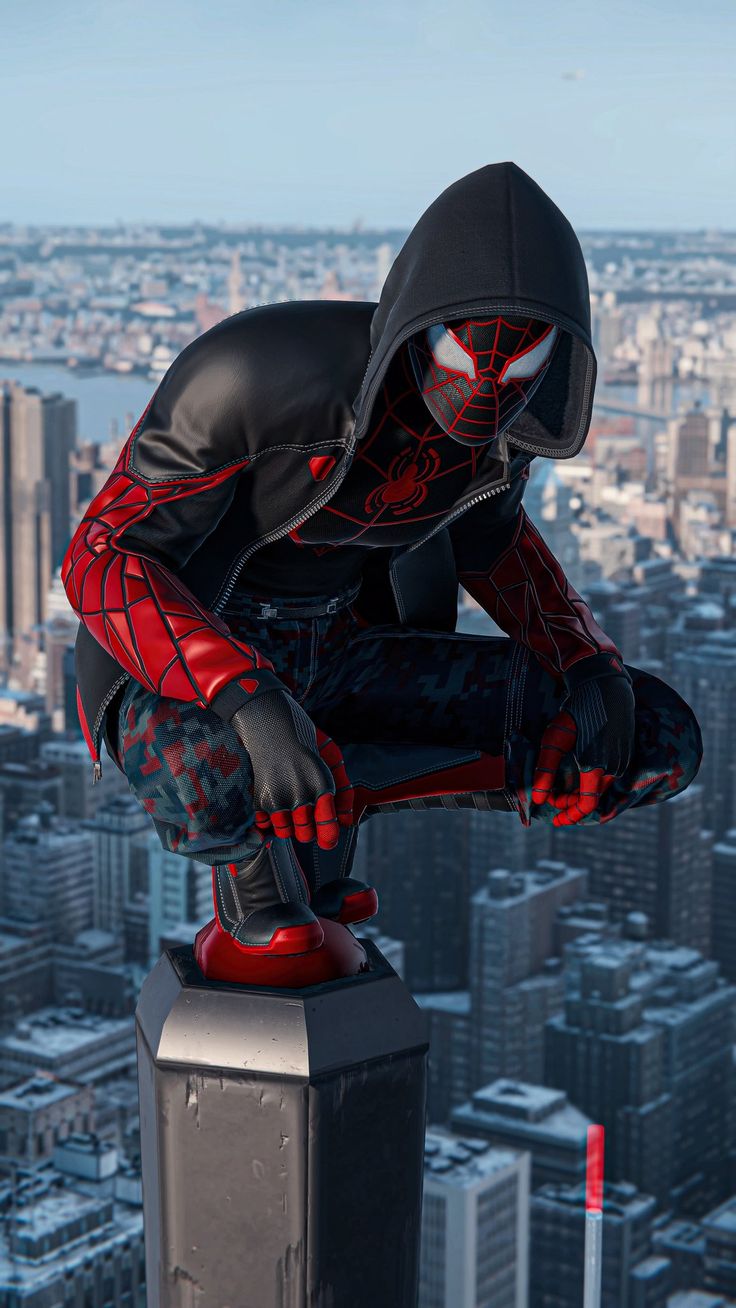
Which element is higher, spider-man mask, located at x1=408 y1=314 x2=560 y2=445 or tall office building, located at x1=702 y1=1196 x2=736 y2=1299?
spider-man mask, located at x1=408 y1=314 x2=560 y2=445

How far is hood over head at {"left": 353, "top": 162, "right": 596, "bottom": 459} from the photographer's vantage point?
795 millimetres

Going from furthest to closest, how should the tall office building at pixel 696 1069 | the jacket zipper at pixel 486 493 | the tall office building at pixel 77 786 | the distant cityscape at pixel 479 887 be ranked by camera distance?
the tall office building at pixel 77 786 < the tall office building at pixel 696 1069 < the distant cityscape at pixel 479 887 < the jacket zipper at pixel 486 493

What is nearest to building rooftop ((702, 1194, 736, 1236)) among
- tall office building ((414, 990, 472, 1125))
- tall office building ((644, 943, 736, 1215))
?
tall office building ((644, 943, 736, 1215))

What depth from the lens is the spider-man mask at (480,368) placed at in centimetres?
81

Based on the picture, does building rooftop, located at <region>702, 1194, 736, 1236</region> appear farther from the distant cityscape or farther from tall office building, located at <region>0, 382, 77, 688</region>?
tall office building, located at <region>0, 382, 77, 688</region>

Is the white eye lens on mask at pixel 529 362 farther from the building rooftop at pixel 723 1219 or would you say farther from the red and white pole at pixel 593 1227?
the building rooftop at pixel 723 1219

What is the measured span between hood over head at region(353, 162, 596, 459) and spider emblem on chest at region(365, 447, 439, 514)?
4 cm

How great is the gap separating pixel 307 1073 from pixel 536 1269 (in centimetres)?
1173

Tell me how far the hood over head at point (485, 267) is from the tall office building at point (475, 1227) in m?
10.0

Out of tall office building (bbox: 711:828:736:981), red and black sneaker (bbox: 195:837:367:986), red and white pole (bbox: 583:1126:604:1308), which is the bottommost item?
tall office building (bbox: 711:828:736:981)

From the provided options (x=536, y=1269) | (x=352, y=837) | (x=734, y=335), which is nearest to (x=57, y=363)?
(x=734, y=335)

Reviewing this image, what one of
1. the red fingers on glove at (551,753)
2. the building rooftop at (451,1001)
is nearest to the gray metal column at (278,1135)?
the red fingers on glove at (551,753)

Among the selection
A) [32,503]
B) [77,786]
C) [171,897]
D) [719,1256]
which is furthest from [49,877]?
[719,1256]

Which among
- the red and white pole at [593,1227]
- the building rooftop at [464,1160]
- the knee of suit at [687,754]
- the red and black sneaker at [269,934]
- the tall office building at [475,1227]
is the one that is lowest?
the tall office building at [475,1227]
